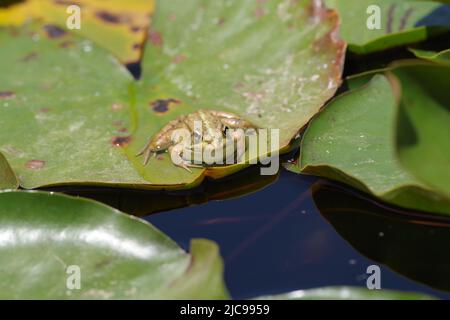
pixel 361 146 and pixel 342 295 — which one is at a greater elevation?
pixel 361 146

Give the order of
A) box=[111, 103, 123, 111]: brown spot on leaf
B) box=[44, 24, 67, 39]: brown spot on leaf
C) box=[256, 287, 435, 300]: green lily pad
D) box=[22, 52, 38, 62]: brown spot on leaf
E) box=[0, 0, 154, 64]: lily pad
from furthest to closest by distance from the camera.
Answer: box=[0, 0, 154, 64]: lily pad
box=[44, 24, 67, 39]: brown spot on leaf
box=[22, 52, 38, 62]: brown spot on leaf
box=[111, 103, 123, 111]: brown spot on leaf
box=[256, 287, 435, 300]: green lily pad

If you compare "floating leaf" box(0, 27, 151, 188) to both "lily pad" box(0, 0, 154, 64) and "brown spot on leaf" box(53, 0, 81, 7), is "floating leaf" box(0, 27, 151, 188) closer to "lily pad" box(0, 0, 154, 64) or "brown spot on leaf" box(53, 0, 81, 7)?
"lily pad" box(0, 0, 154, 64)

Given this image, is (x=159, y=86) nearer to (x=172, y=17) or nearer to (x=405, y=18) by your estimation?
(x=172, y=17)

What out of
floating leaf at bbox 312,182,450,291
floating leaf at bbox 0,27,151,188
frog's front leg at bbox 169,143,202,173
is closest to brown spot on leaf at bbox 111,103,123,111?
floating leaf at bbox 0,27,151,188

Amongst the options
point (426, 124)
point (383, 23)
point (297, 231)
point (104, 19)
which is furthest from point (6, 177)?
point (383, 23)
